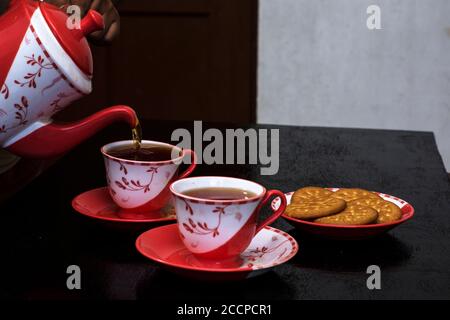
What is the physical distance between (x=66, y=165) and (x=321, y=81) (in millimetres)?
1943

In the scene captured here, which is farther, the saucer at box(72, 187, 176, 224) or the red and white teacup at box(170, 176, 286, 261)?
the saucer at box(72, 187, 176, 224)

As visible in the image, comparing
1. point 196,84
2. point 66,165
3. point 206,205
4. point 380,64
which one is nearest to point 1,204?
point 66,165

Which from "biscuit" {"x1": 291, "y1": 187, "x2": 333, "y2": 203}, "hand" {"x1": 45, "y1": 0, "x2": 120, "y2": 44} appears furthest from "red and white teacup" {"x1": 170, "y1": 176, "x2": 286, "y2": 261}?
"hand" {"x1": 45, "y1": 0, "x2": 120, "y2": 44}

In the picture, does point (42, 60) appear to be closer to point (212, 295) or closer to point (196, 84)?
point (212, 295)

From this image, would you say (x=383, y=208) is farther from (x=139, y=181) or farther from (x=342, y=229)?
(x=139, y=181)

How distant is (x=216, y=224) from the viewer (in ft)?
2.83

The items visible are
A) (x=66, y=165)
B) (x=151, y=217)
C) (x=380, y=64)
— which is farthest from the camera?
(x=380, y=64)

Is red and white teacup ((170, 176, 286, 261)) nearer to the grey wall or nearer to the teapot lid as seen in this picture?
the teapot lid

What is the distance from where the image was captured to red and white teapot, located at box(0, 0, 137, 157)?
0.91 meters

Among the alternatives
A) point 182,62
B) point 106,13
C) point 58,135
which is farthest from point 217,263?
point 182,62

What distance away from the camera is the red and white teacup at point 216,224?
0.86 metres

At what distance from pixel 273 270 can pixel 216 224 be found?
9cm

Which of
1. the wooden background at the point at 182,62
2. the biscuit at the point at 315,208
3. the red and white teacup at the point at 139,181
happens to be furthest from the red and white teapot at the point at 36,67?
the wooden background at the point at 182,62

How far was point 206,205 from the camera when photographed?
0.85 meters
